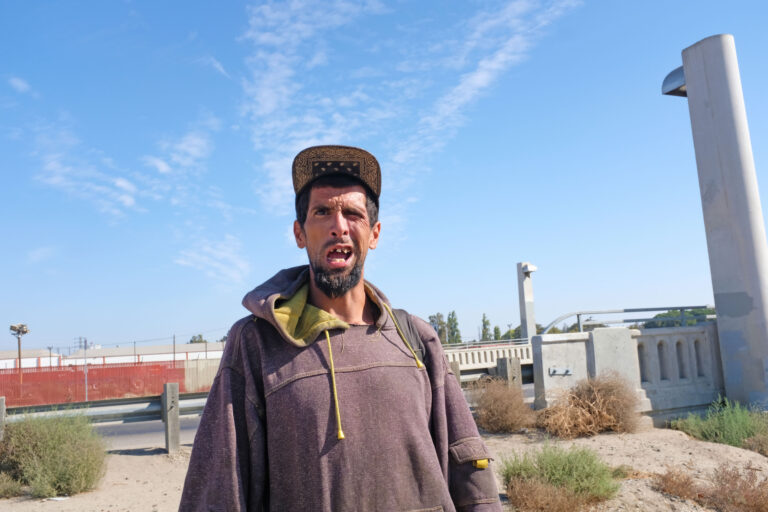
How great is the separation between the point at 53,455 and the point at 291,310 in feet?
21.9

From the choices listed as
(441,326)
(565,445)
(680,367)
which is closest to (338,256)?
(565,445)

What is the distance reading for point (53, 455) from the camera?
23.3 feet

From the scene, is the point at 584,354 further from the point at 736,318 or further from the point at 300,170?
the point at 300,170

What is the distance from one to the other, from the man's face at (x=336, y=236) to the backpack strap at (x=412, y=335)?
0.83 ft

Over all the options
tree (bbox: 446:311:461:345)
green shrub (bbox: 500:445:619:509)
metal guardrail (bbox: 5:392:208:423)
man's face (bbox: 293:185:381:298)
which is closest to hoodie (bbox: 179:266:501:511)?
man's face (bbox: 293:185:381:298)

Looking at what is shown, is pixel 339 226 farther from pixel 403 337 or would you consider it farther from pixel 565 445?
pixel 565 445

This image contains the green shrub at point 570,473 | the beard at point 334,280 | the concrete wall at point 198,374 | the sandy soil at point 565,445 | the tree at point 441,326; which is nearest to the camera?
the beard at point 334,280

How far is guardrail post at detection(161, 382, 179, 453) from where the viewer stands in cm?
835

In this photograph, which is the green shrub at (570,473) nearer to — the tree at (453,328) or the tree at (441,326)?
the tree at (441,326)

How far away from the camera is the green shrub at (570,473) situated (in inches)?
239

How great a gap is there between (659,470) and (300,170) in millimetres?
7056

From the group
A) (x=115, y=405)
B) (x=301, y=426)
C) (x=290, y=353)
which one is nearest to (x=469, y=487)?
(x=301, y=426)

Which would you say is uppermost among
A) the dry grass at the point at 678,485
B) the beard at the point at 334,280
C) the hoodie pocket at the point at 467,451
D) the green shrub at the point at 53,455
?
the beard at the point at 334,280

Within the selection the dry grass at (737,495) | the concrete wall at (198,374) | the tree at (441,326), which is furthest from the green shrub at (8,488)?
the tree at (441,326)
